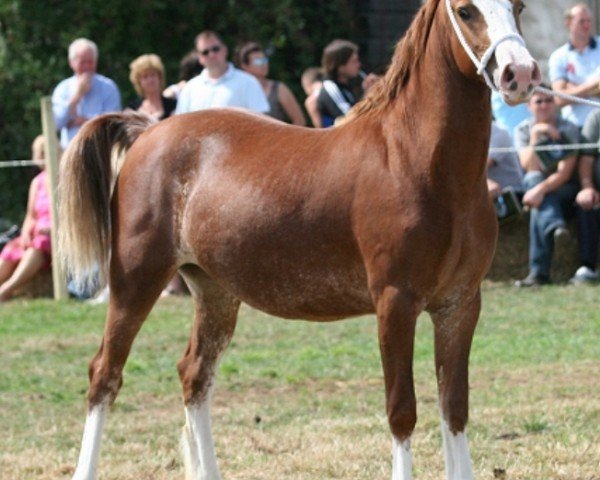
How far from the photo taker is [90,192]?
7.13 meters

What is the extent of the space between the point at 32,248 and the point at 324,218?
8.08 metres

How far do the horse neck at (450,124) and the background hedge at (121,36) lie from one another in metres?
11.0

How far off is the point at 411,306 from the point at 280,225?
30.4 inches

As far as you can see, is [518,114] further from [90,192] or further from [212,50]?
[90,192]

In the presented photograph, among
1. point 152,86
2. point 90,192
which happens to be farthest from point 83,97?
point 90,192

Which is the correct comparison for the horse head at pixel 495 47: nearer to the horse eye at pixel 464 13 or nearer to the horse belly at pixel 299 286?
the horse eye at pixel 464 13

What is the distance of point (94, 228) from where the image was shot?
706 cm

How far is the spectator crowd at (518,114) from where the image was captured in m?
12.9

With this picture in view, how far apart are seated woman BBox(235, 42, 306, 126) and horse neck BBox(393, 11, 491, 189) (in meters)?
7.77

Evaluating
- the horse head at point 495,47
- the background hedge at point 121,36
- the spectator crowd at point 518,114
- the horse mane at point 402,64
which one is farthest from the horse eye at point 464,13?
the background hedge at point 121,36

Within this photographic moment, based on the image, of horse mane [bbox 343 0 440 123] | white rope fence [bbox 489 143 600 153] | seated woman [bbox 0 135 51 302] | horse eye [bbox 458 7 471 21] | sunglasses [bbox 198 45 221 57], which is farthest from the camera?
seated woman [bbox 0 135 51 302]

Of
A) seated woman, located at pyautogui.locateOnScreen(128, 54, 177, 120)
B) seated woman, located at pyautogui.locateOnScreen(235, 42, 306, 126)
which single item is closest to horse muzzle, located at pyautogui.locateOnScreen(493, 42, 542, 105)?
seated woman, located at pyautogui.locateOnScreen(128, 54, 177, 120)

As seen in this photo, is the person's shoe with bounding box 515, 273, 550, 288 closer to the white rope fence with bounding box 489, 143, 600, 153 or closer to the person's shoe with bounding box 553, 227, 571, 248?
the person's shoe with bounding box 553, 227, 571, 248

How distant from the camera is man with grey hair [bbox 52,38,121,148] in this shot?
538 inches
